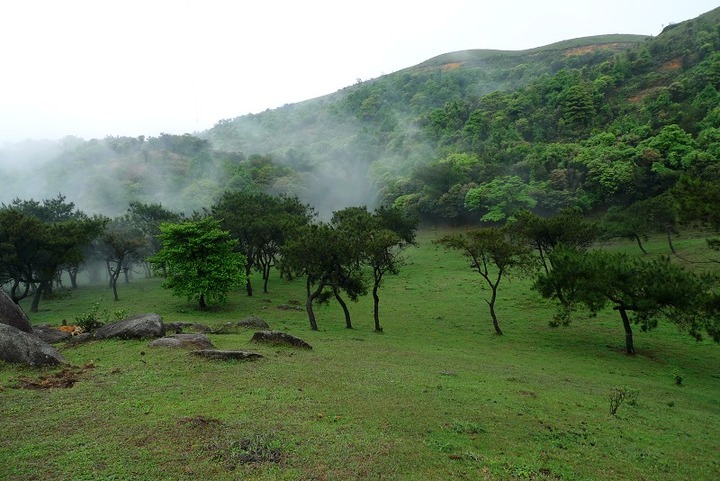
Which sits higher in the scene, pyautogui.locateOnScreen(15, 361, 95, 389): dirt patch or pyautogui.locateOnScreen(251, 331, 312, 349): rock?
pyautogui.locateOnScreen(15, 361, 95, 389): dirt patch

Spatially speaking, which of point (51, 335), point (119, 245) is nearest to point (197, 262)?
point (119, 245)

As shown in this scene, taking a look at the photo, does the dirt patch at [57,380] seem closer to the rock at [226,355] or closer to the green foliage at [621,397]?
the rock at [226,355]

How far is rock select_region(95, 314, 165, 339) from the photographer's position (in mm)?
21500

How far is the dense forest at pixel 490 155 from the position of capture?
259 ft

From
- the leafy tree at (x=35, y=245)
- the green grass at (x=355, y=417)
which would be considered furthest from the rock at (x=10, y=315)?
the leafy tree at (x=35, y=245)

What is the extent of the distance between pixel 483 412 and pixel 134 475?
998cm

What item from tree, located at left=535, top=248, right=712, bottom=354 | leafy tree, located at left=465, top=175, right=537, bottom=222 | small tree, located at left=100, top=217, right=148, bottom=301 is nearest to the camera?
tree, located at left=535, top=248, right=712, bottom=354

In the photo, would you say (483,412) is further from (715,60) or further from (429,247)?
(715,60)

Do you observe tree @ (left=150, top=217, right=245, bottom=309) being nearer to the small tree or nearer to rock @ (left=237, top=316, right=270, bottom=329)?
the small tree

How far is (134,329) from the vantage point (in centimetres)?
2162

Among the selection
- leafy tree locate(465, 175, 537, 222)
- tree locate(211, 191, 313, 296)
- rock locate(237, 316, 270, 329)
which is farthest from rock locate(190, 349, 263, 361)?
leafy tree locate(465, 175, 537, 222)

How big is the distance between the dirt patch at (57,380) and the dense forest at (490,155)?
2629 inches

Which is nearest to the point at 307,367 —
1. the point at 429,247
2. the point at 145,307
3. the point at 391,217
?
the point at 145,307

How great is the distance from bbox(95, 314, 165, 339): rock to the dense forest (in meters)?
63.2
